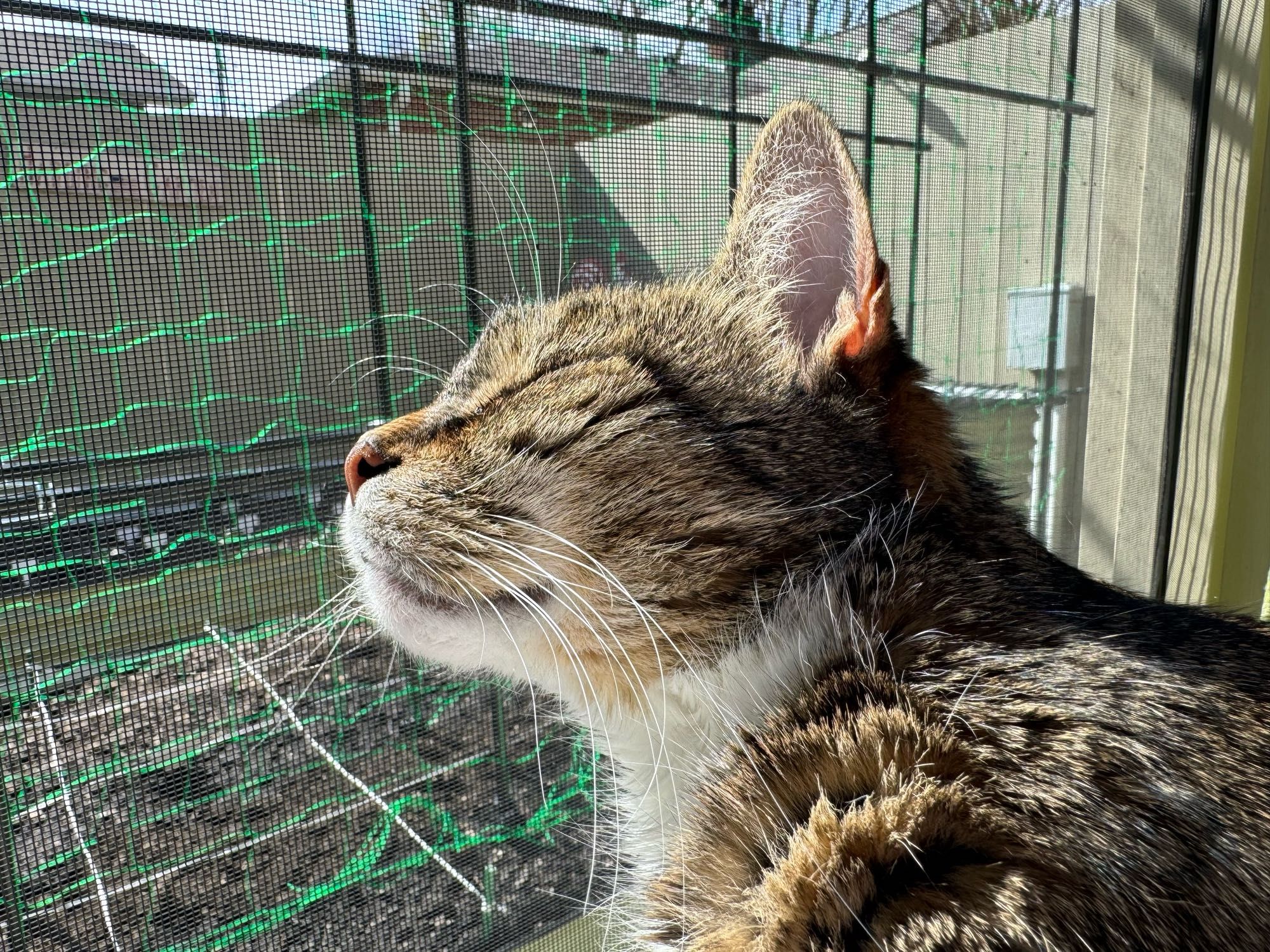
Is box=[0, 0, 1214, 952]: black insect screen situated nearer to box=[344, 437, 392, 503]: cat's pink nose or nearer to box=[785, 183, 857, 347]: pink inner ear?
box=[344, 437, 392, 503]: cat's pink nose

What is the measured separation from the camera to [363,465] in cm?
89

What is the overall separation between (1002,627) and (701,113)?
1198 mm

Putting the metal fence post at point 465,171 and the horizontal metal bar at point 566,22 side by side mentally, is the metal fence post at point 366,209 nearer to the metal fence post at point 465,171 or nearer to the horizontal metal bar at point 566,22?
the horizontal metal bar at point 566,22

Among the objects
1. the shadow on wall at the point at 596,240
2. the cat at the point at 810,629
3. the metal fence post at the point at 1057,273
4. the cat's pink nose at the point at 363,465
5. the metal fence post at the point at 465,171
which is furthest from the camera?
the metal fence post at the point at 1057,273

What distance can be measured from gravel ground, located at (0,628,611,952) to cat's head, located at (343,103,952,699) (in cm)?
47

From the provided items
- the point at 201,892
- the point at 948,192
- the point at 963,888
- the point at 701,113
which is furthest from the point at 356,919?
the point at 948,192

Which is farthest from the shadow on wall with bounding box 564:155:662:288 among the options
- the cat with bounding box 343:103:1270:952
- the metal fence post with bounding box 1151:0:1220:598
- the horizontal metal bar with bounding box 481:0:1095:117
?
the metal fence post with bounding box 1151:0:1220:598

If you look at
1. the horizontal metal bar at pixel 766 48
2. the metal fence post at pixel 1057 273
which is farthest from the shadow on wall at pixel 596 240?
the metal fence post at pixel 1057 273

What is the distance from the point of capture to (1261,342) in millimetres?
2338

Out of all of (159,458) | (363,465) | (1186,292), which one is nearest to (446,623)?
(363,465)

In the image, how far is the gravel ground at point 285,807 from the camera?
104 centimetres

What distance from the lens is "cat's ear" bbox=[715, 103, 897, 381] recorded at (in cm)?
84

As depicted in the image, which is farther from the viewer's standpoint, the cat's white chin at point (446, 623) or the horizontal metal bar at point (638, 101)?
the horizontal metal bar at point (638, 101)

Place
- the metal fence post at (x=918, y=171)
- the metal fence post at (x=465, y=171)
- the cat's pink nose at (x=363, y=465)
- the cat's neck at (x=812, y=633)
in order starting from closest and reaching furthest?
the cat's neck at (x=812, y=633)
the cat's pink nose at (x=363, y=465)
the metal fence post at (x=465, y=171)
the metal fence post at (x=918, y=171)
